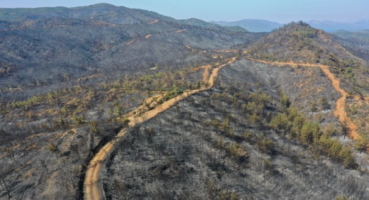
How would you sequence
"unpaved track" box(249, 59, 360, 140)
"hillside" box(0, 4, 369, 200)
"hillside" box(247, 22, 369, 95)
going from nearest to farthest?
"hillside" box(0, 4, 369, 200), "unpaved track" box(249, 59, 360, 140), "hillside" box(247, 22, 369, 95)

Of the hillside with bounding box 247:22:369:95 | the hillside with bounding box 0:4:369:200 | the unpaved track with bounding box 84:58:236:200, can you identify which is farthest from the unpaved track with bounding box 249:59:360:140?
the unpaved track with bounding box 84:58:236:200

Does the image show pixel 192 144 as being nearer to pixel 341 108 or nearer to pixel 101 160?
pixel 101 160

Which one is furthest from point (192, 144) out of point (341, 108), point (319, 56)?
point (319, 56)

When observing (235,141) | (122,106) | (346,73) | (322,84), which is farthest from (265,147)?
(346,73)

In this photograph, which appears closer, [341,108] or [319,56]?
[341,108]

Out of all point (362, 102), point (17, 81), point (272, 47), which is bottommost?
point (17, 81)

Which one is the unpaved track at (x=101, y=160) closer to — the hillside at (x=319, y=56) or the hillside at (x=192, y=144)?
the hillside at (x=192, y=144)

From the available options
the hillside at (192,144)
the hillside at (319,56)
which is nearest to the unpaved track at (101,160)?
the hillside at (192,144)

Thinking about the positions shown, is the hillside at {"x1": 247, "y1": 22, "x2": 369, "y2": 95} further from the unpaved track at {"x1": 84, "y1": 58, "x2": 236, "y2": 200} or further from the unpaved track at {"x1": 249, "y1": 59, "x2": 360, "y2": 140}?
the unpaved track at {"x1": 84, "y1": 58, "x2": 236, "y2": 200}

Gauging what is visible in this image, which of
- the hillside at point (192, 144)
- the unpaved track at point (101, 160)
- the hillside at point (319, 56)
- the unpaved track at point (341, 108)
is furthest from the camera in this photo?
the hillside at point (319, 56)

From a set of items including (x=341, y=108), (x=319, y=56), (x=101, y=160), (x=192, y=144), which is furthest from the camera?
(x=319, y=56)

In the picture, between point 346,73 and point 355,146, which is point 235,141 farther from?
point 346,73
